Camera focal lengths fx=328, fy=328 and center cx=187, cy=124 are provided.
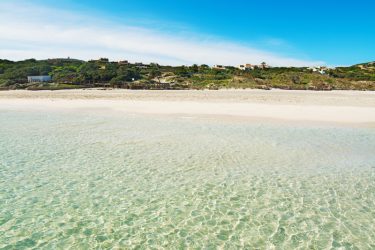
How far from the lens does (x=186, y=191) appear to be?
7891mm

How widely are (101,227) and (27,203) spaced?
2116mm

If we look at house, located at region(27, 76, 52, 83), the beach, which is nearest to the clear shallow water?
the beach

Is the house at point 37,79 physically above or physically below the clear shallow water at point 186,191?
above

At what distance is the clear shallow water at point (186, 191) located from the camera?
225 inches

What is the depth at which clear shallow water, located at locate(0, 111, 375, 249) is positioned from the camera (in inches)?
225

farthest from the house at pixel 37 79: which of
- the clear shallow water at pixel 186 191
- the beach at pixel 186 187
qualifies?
the clear shallow water at pixel 186 191

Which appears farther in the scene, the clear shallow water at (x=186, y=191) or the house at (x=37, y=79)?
the house at (x=37, y=79)

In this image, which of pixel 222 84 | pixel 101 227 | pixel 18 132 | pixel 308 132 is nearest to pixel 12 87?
pixel 222 84

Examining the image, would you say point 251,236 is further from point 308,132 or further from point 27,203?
point 308,132

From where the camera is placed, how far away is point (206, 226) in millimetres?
6109

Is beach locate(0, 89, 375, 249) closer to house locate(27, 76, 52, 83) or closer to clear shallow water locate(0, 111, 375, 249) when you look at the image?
clear shallow water locate(0, 111, 375, 249)

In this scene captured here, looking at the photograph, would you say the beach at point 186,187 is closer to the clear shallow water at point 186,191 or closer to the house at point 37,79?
the clear shallow water at point 186,191

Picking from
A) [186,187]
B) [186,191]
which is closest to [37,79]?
[186,187]

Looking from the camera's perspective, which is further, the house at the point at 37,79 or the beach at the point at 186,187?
the house at the point at 37,79
